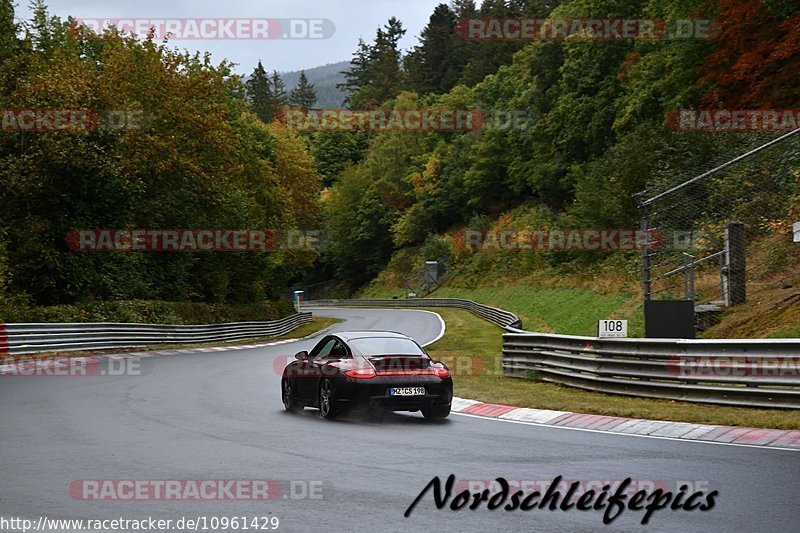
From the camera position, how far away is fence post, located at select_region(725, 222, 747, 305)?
20600 millimetres

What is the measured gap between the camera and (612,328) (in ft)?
58.7

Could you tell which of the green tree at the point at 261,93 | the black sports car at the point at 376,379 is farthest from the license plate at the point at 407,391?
the green tree at the point at 261,93

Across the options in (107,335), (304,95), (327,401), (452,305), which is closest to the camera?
(327,401)

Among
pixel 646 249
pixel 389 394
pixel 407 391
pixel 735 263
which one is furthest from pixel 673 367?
pixel 735 263

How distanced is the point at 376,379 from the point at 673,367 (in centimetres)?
507

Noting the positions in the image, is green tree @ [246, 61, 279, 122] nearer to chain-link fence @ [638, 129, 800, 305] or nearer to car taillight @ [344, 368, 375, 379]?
chain-link fence @ [638, 129, 800, 305]

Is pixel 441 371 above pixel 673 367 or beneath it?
above

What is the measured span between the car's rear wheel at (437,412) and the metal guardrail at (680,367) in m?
3.85

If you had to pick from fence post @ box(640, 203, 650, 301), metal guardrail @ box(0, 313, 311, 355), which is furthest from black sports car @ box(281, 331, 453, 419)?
metal guardrail @ box(0, 313, 311, 355)

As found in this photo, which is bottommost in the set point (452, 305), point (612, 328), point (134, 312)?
point (452, 305)

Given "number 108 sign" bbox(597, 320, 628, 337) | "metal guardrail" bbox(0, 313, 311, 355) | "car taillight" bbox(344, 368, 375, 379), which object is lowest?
"metal guardrail" bbox(0, 313, 311, 355)

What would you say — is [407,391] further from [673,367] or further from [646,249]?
[646,249]

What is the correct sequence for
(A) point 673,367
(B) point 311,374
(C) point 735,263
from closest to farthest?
(B) point 311,374
(A) point 673,367
(C) point 735,263

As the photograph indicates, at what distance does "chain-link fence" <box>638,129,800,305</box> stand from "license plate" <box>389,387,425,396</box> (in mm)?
6510
